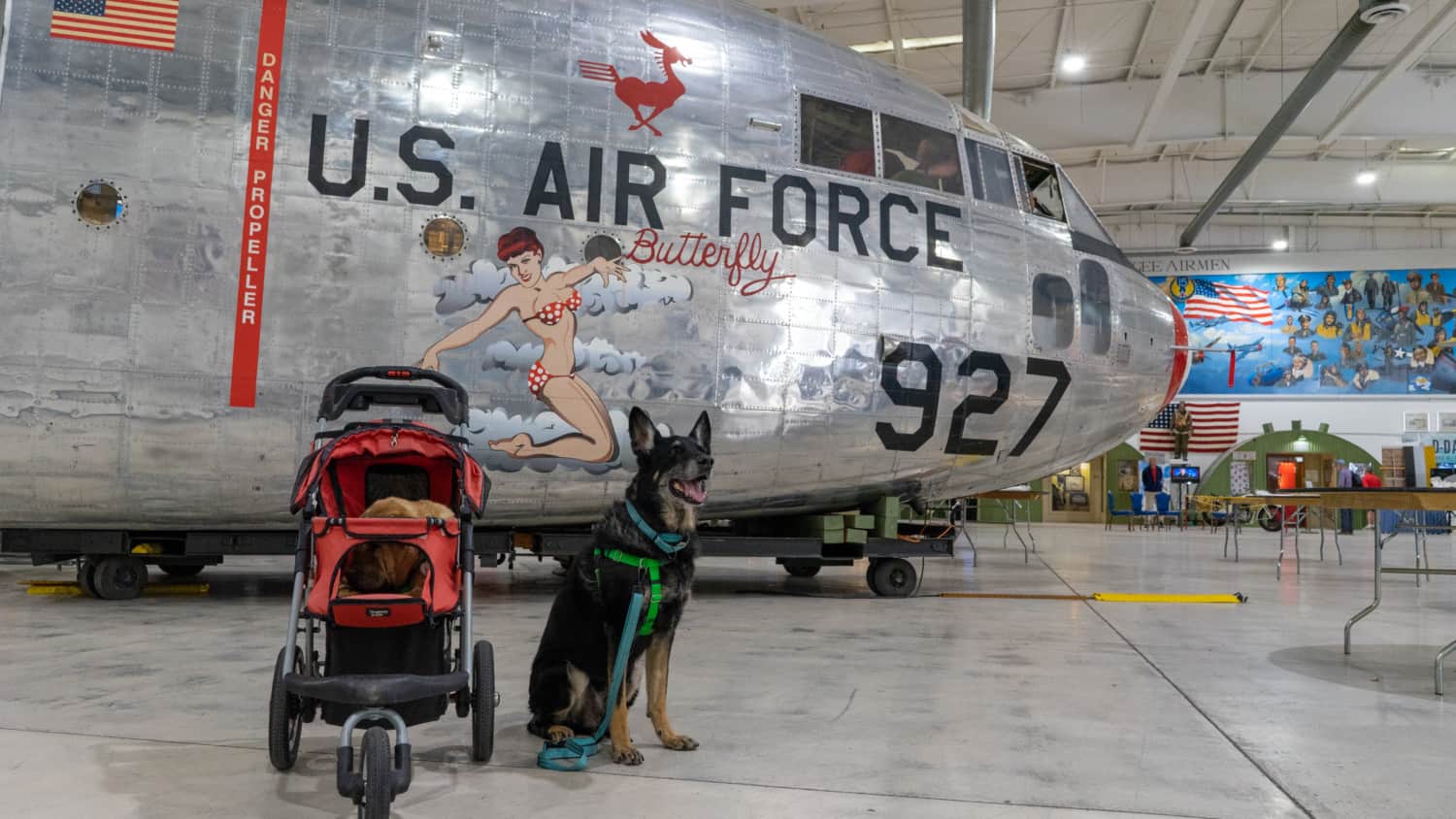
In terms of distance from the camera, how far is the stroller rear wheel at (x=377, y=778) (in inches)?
102

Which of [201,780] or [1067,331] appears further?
[1067,331]

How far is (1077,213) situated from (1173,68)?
14.1m

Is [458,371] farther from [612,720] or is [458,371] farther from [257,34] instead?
[612,720]

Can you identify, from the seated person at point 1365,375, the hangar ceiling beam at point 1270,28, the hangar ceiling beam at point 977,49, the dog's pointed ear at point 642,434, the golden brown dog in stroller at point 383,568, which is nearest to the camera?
the golden brown dog in stroller at point 383,568

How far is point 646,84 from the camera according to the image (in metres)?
7.93

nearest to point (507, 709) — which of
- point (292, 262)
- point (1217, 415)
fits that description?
point (292, 262)

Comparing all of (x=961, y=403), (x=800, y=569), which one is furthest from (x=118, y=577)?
(x=961, y=403)

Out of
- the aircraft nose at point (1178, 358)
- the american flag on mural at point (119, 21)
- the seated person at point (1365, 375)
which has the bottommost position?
the aircraft nose at point (1178, 358)

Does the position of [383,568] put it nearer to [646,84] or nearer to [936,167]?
[646,84]

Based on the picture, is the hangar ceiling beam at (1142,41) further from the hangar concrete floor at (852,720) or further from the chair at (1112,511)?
the hangar concrete floor at (852,720)

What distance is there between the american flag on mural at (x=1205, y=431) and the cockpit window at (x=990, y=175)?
1102 inches

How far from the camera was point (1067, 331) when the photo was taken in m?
9.12

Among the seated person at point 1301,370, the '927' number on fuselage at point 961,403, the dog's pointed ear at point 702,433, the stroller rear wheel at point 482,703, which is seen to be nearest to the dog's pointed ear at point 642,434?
the dog's pointed ear at point 702,433

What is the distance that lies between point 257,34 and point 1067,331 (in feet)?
24.4
